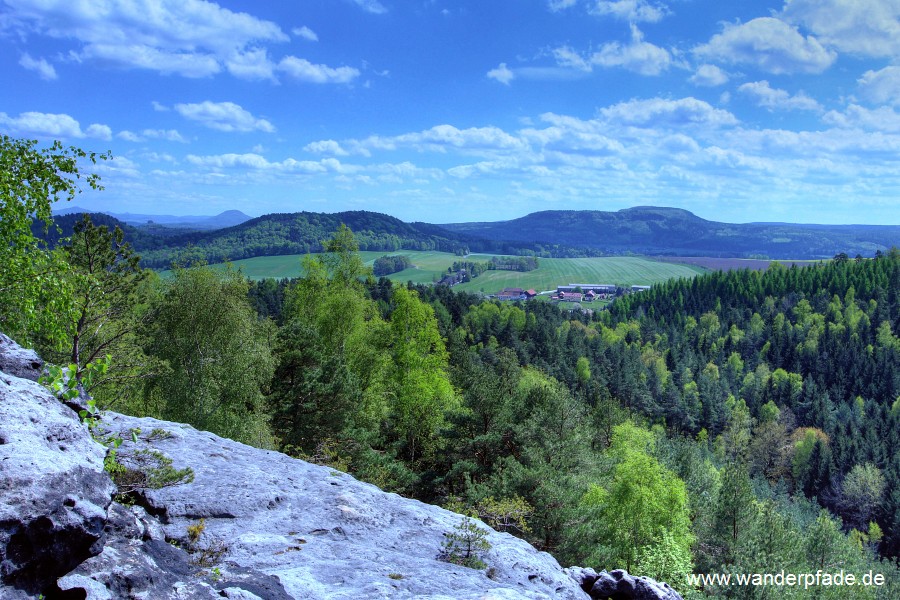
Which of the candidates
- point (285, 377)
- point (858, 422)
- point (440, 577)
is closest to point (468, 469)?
point (285, 377)

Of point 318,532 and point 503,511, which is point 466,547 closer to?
point 318,532

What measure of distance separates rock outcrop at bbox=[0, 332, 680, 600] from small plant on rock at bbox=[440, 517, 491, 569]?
0.29 m

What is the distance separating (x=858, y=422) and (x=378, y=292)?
361 ft

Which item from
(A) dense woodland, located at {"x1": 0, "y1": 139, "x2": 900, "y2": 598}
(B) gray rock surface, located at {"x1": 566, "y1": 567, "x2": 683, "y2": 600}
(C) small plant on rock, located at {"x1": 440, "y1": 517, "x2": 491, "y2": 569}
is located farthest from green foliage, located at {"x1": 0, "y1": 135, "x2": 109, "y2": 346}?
(B) gray rock surface, located at {"x1": 566, "y1": 567, "x2": 683, "y2": 600}

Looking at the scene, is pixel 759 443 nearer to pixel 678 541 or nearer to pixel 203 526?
pixel 678 541

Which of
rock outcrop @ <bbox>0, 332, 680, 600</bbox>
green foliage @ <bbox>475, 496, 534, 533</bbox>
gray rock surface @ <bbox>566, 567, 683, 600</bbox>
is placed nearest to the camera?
rock outcrop @ <bbox>0, 332, 680, 600</bbox>

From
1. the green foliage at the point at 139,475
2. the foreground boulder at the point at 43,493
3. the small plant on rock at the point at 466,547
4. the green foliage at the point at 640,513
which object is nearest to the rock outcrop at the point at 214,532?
the foreground boulder at the point at 43,493

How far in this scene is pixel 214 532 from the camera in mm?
11234

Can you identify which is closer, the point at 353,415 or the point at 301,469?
the point at 301,469

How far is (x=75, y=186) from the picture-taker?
12672mm

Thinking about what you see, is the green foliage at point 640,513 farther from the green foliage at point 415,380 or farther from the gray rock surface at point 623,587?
the gray rock surface at point 623,587

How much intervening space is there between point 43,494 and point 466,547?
9256 mm

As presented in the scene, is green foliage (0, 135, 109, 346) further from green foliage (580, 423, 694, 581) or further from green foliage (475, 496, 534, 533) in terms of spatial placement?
green foliage (580, 423, 694, 581)

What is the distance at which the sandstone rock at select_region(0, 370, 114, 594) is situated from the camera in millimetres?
6180
